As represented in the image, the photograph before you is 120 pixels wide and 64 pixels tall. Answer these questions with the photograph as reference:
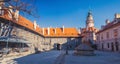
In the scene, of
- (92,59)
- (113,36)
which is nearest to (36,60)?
(92,59)

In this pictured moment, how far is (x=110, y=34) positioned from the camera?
40.2 meters

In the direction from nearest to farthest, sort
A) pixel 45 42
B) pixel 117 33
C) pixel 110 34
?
pixel 117 33, pixel 110 34, pixel 45 42

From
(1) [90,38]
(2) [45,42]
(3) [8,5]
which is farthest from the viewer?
(1) [90,38]

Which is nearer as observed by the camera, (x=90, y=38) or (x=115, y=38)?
(x=115, y=38)

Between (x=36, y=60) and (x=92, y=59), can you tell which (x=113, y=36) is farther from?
(x=36, y=60)

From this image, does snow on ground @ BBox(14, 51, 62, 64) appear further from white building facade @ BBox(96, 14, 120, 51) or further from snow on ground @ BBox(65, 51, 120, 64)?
white building facade @ BBox(96, 14, 120, 51)

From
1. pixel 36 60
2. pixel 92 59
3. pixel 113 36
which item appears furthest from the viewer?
pixel 113 36

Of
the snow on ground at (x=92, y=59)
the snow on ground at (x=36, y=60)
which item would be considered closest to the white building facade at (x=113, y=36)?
the snow on ground at (x=92, y=59)

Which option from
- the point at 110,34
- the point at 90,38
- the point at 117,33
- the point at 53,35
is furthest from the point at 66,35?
the point at 117,33

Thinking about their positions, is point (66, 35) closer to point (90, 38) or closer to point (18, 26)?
point (90, 38)

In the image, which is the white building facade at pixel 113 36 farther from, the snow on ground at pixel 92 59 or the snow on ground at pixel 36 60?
the snow on ground at pixel 36 60

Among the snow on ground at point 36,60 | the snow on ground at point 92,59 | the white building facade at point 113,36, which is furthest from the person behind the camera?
the white building facade at point 113,36

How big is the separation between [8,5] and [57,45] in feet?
156

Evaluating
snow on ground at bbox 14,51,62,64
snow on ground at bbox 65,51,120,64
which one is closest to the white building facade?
snow on ground at bbox 65,51,120,64
